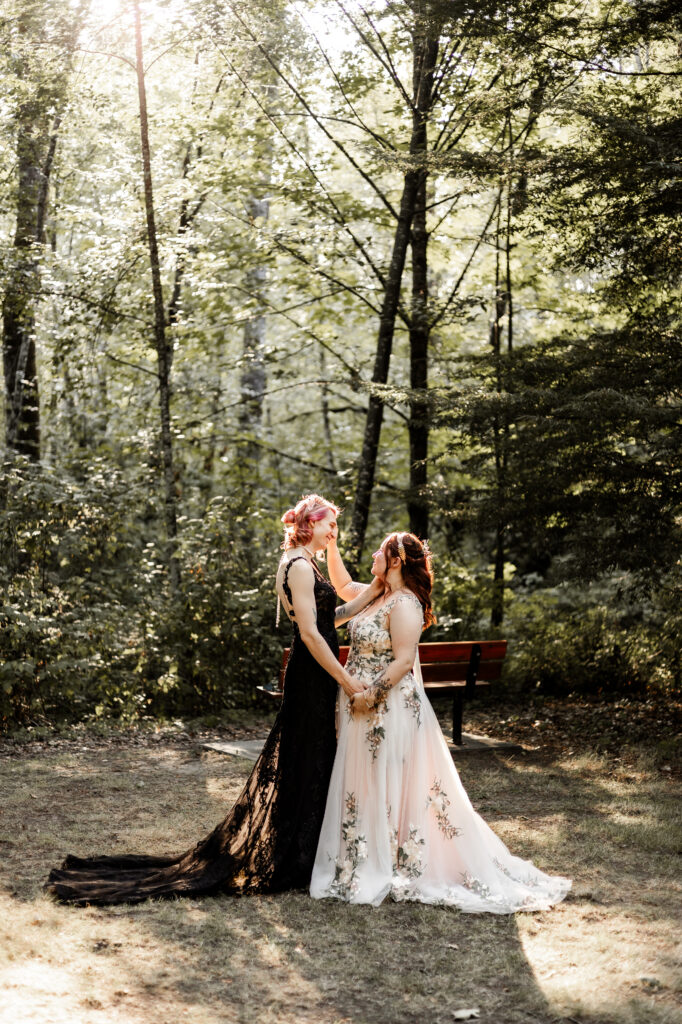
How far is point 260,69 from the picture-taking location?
472 inches

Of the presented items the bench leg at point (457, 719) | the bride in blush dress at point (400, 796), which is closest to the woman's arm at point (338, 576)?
the bride in blush dress at point (400, 796)

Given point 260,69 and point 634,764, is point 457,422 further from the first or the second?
point 260,69

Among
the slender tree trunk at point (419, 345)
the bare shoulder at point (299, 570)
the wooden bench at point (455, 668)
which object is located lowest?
the wooden bench at point (455, 668)

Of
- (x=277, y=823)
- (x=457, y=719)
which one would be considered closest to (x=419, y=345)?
(x=457, y=719)

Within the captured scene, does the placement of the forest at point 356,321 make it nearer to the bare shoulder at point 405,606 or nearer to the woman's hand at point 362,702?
the bare shoulder at point 405,606

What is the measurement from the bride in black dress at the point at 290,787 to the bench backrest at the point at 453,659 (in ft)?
10.9

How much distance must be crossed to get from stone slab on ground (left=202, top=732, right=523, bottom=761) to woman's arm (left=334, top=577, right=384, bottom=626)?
3.08 m

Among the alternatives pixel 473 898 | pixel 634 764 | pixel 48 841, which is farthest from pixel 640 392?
pixel 48 841

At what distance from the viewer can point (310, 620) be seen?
5.00m

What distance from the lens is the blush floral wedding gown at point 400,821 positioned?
483cm

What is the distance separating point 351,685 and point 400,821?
0.71 metres

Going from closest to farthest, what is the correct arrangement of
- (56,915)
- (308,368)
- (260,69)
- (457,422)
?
(56,915)
(457,422)
(260,69)
(308,368)

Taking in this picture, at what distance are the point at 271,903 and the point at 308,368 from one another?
791 inches

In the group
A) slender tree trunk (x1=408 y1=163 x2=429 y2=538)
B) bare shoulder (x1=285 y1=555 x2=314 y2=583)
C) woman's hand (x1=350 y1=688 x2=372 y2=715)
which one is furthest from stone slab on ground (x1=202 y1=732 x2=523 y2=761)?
bare shoulder (x1=285 y1=555 x2=314 y2=583)
